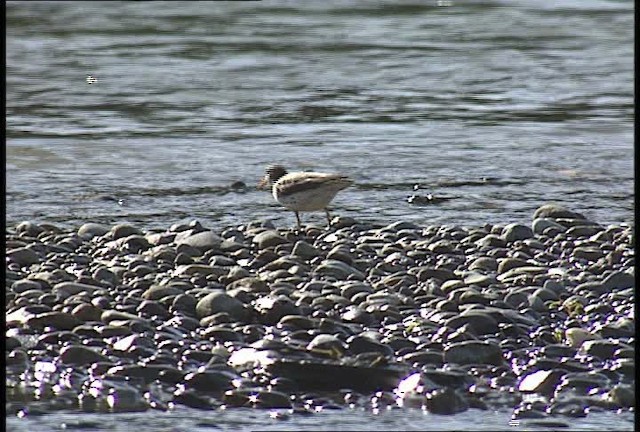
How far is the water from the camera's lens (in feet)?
37.2

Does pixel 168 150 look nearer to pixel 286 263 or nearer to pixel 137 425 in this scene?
pixel 286 263

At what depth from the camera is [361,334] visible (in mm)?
6941

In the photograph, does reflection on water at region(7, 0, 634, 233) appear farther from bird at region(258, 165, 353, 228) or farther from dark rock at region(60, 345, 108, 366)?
dark rock at region(60, 345, 108, 366)

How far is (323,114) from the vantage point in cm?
1565

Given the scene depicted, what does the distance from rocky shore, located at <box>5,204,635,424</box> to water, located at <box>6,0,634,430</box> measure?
311 millimetres

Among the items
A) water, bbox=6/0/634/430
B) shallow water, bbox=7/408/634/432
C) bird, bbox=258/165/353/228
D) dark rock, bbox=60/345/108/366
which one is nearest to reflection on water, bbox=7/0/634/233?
water, bbox=6/0/634/430

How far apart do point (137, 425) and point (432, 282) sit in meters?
2.45

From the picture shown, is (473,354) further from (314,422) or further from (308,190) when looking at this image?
(308,190)

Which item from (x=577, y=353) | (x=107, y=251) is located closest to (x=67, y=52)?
(x=107, y=251)

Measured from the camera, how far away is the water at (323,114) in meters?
11.3

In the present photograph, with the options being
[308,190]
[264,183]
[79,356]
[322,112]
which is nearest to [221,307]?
[79,356]

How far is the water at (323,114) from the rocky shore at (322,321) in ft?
1.02

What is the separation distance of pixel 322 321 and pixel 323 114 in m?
8.68

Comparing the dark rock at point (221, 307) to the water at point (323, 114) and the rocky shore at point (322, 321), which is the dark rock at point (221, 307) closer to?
the rocky shore at point (322, 321)
